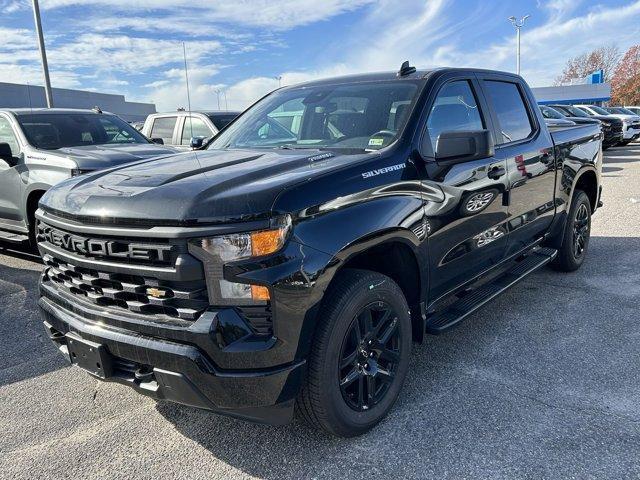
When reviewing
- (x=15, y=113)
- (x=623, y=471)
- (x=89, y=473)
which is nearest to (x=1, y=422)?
(x=89, y=473)

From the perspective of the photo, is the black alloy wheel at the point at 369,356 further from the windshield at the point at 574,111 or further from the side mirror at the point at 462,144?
the windshield at the point at 574,111

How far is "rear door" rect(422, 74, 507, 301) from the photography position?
3.08 metres

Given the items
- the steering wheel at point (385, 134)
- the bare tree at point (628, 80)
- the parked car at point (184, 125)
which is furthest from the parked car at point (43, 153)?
the bare tree at point (628, 80)

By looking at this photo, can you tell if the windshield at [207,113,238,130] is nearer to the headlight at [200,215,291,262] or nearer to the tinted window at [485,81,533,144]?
the tinted window at [485,81,533,144]

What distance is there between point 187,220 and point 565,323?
323 centimetres

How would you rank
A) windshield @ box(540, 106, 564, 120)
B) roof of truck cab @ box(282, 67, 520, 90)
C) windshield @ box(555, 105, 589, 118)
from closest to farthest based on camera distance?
roof of truck cab @ box(282, 67, 520, 90)
windshield @ box(540, 106, 564, 120)
windshield @ box(555, 105, 589, 118)

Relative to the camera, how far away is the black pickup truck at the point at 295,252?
2.17m

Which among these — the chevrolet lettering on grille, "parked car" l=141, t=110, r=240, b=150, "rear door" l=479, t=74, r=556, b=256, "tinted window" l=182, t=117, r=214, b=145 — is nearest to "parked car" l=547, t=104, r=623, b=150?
"parked car" l=141, t=110, r=240, b=150

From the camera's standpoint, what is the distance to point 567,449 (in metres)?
2.53

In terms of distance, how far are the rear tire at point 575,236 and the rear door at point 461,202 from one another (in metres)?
1.58

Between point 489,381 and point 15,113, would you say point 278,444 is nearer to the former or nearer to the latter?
point 489,381

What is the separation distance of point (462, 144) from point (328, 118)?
102 cm

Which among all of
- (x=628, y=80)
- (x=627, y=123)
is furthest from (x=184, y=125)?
(x=628, y=80)

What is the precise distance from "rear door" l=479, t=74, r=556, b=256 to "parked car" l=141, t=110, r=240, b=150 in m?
5.29
